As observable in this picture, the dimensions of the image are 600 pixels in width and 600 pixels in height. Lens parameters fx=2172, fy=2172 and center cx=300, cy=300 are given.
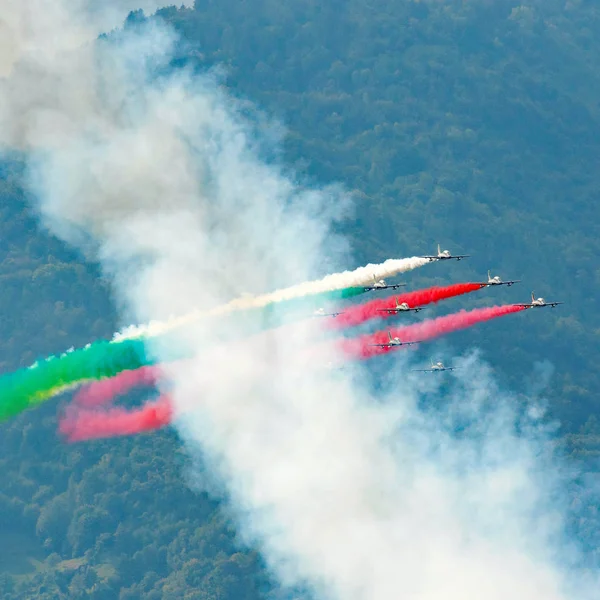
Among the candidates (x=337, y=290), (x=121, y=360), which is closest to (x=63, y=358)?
(x=121, y=360)

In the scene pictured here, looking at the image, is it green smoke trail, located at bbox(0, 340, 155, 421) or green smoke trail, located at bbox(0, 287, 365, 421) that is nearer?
green smoke trail, located at bbox(0, 287, 365, 421)

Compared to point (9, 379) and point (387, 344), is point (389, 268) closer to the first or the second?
point (387, 344)

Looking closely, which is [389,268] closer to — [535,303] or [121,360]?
[535,303]

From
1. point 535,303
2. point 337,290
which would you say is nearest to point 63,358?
point 337,290

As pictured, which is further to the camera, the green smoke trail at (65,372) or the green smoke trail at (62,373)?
the green smoke trail at (62,373)
